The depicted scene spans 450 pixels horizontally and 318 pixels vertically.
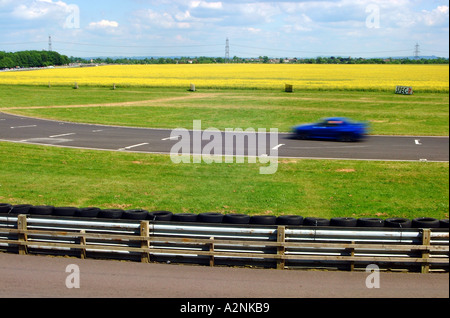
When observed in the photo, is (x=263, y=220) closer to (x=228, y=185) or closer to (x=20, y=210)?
(x=20, y=210)

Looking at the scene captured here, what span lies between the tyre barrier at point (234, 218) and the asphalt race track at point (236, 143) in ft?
45.7

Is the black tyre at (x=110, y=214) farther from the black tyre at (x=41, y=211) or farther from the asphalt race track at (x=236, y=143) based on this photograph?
the asphalt race track at (x=236, y=143)

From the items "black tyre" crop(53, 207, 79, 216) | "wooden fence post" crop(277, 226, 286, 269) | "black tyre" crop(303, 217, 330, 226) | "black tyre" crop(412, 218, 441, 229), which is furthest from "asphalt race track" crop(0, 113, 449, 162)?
"wooden fence post" crop(277, 226, 286, 269)

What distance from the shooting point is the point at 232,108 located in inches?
1992

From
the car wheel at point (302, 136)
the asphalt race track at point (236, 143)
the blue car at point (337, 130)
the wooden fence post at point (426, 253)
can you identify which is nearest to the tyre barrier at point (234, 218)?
the wooden fence post at point (426, 253)

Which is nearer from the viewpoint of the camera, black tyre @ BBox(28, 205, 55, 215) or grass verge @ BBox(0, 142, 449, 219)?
black tyre @ BBox(28, 205, 55, 215)

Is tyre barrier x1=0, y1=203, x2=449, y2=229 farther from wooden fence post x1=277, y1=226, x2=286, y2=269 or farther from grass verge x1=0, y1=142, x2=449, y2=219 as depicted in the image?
grass verge x1=0, y1=142, x2=449, y2=219

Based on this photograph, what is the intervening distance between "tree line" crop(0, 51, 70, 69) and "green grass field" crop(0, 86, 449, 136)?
115157 millimetres

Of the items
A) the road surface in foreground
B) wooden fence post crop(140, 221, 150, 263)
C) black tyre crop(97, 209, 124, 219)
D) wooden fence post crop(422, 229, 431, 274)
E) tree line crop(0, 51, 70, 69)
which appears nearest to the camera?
the road surface in foreground

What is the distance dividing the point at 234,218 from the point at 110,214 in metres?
3.18

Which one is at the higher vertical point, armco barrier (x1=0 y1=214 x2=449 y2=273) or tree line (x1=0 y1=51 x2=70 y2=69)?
tree line (x1=0 y1=51 x2=70 y2=69)

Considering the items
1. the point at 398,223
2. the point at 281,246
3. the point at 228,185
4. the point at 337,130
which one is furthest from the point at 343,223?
the point at 337,130

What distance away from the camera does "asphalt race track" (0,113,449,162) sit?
26906 mm
